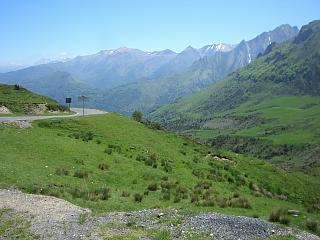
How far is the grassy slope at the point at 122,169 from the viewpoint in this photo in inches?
1112

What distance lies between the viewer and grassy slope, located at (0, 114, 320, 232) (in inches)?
1112

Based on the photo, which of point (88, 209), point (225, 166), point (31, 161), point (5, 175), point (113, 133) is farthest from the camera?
point (113, 133)

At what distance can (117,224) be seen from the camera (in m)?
21.7

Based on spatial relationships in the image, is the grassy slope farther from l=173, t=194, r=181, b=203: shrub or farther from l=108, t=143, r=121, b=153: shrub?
l=108, t=143, r=121, b=153: shrub

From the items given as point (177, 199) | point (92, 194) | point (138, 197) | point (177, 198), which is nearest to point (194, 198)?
point (177, 198)

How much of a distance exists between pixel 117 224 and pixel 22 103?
48.7 metres

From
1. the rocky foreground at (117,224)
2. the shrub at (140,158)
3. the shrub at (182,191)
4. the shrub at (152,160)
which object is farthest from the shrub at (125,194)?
the shrub at (140,158)

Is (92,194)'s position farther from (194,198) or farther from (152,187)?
(194,198)

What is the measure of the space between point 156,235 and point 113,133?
31568 mm

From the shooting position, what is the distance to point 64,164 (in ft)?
113

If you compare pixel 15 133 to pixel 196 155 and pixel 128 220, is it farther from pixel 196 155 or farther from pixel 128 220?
pixel 128 220

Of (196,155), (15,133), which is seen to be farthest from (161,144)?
(15,133)

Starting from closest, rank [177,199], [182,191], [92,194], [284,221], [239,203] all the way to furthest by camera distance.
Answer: [284,221] → [92,194] → [177,199] → [239,203] → [182,191]

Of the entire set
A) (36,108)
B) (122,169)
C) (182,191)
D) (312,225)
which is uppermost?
(36,108)
